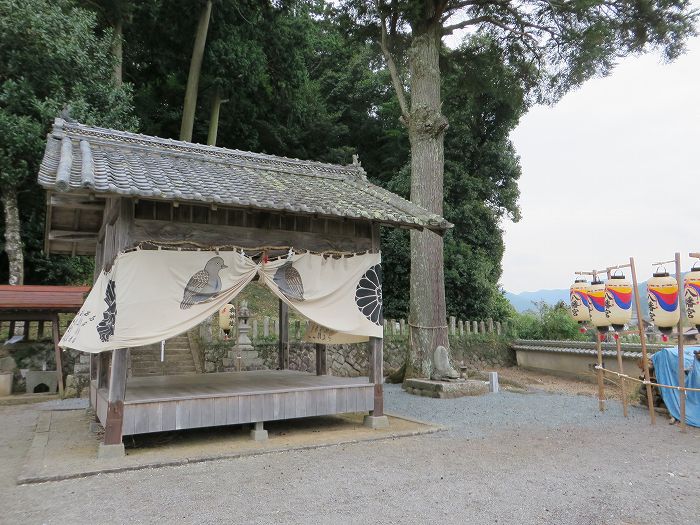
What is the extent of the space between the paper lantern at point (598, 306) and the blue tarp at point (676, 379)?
984 mm

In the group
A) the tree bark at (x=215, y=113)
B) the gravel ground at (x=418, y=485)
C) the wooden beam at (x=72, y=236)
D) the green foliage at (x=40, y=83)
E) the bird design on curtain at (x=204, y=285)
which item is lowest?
the gravel ground at (x=418, y=485)

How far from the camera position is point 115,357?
5617mm

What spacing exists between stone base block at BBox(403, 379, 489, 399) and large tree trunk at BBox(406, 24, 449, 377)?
488 mm

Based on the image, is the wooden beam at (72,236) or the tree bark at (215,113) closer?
the wooden beam at (72,236)

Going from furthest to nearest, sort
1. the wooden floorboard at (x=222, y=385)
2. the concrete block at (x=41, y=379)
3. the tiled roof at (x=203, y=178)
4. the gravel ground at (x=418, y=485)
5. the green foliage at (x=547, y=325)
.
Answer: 1. the green foliage at (x=547, y=325)
2. the concrete block at (x=41, y=379)
3. the wooden floorboard at (x=222, y=385)
4. the tiled roof at (x=203, y=178)
5. the gravel ground at (x=418, y=485)

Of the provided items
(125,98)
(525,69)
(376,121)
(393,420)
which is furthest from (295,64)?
(393,420)

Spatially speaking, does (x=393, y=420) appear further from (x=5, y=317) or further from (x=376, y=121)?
(x=376, y=121)

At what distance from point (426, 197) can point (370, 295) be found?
514 centimetres

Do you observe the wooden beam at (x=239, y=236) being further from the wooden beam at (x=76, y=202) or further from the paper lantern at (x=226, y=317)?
the paper lantern at (x=226, y=317)

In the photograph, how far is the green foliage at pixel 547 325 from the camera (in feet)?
49.2

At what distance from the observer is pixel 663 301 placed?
6.92 metres

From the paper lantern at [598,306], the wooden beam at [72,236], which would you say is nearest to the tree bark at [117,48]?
the wooden beam at [72,236]

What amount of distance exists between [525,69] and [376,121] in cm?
978

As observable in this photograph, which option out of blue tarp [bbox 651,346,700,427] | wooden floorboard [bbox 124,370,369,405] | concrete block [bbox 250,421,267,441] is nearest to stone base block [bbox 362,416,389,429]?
wooden floorboard [bbox 124,370,369,405]
